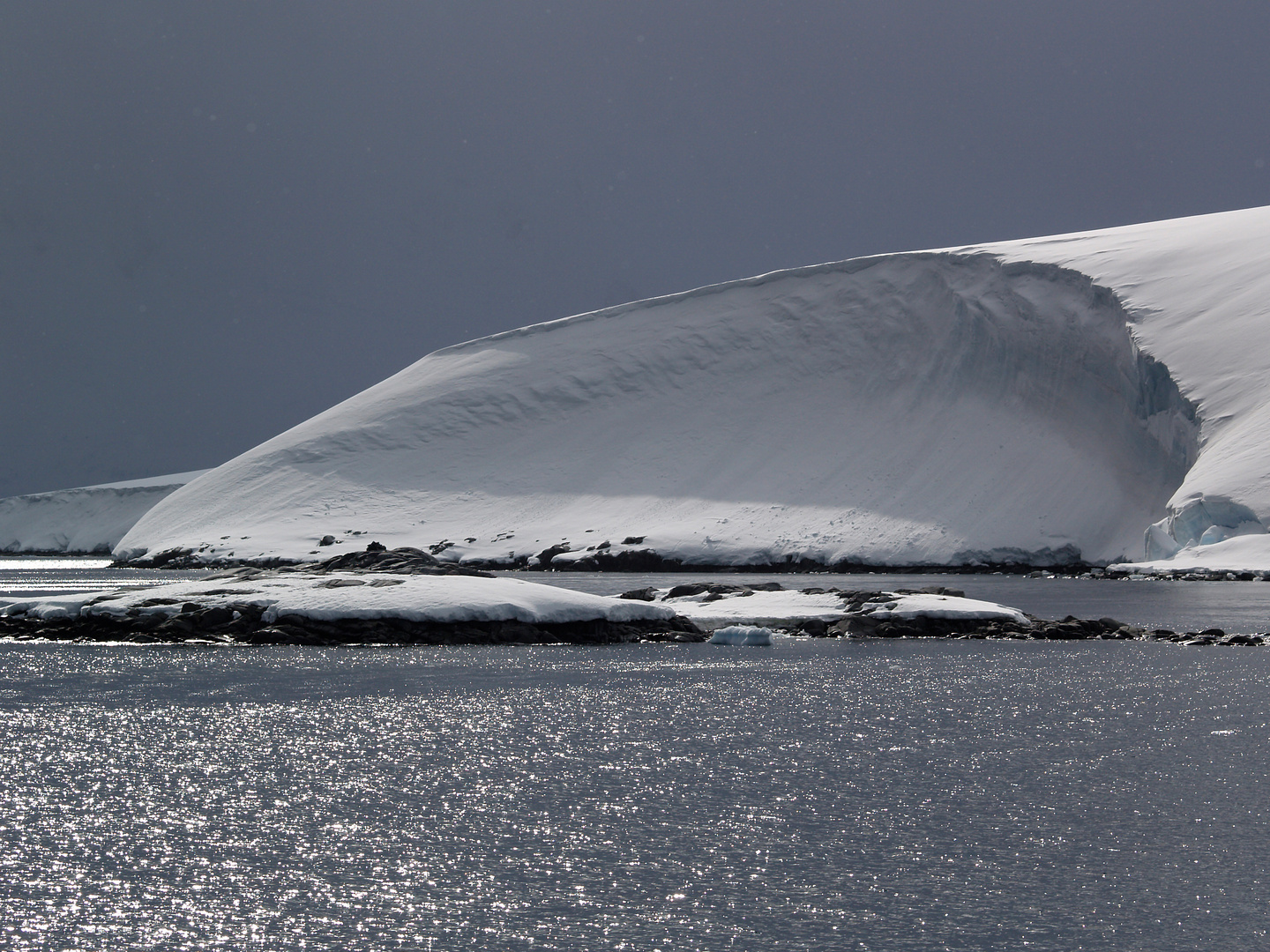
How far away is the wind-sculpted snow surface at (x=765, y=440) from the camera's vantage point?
6700 centimetres

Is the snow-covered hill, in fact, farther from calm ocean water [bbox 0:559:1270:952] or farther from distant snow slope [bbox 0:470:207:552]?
calm ocean water [bbox 0:559:1270:952]

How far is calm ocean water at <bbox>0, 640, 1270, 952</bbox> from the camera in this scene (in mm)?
7914

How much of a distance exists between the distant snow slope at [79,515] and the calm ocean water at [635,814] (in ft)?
352

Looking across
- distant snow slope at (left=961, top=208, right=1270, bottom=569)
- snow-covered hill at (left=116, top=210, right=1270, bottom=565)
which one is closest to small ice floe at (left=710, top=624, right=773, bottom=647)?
distant snow slope at (left=961, top=208, right=1270, bottom=569)

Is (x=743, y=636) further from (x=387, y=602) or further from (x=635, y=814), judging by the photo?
(x=635, y=814)

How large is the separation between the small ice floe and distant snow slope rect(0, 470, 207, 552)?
334 feet

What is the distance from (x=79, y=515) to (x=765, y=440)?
7777cm

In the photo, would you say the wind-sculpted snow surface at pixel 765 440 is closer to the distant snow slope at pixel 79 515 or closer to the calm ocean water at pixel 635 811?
the distant snow slope at pixel 79 515

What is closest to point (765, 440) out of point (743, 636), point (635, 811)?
point (743, 636)

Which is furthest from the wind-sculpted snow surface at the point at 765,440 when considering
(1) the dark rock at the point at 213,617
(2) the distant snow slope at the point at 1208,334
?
(1) the dark rock at the point at 213,617

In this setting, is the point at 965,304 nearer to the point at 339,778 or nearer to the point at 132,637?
the point at 132,637

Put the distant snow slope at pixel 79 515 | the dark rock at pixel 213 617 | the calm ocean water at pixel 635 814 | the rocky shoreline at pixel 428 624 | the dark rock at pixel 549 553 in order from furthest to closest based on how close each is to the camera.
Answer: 1. the distant snow slope at pixel 79 515
2. the dark rock at pixel 549 553
3. the dark rock at pixel 213 617
4. the rocky shoreline at pixel 428 624
5. the calm ocean water at pixel 635 814

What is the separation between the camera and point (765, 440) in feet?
261

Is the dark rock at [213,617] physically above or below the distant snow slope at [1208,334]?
below
